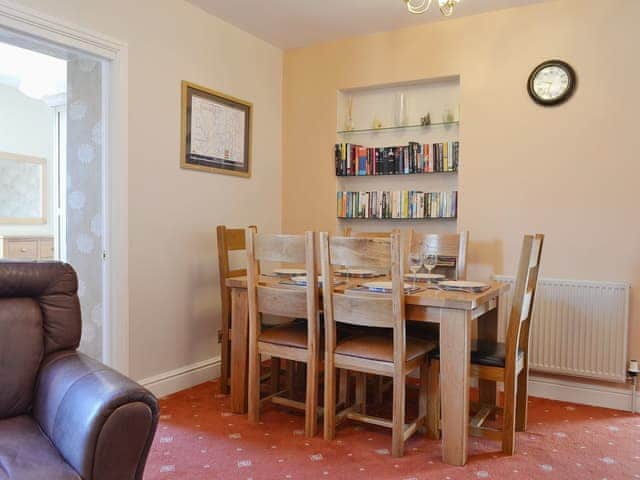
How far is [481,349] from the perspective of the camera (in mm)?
2568

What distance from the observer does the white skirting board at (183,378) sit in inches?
124

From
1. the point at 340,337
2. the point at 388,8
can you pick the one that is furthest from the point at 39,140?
the point at 340,337

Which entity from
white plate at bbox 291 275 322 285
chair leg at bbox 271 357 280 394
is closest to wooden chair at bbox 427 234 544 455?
white plate at bbox 291 275 322 285

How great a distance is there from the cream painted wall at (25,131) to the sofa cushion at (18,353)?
442cm

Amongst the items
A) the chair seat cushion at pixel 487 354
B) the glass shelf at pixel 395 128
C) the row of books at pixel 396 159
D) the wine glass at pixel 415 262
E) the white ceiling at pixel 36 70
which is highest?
the white ceiling at pixel 36 70

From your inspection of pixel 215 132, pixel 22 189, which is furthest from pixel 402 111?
pixel 22 189

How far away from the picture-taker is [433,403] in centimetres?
260

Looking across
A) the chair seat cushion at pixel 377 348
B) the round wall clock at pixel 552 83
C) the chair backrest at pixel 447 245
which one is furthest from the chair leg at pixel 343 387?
the round wall clock at pixel 552 83

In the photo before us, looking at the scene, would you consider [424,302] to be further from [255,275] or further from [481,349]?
[255,275]

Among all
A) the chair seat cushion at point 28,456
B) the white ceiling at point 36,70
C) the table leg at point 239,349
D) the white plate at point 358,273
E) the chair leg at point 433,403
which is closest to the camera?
the chair seat cushion at point 28,456

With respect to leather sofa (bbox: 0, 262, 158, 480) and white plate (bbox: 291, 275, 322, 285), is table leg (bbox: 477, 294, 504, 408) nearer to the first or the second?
white plate (bbox: 291, 275, 322, 285)

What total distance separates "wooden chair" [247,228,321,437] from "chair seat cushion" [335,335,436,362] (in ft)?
0.54

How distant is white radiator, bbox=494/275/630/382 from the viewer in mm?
3029

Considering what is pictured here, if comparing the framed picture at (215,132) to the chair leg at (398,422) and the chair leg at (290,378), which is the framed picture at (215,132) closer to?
the chair leg at (290,378)
